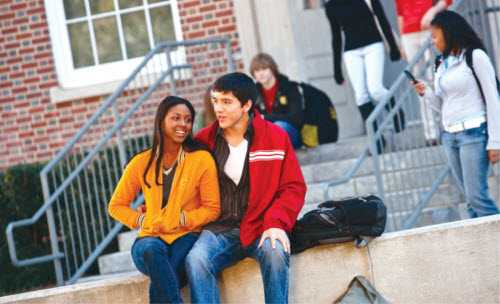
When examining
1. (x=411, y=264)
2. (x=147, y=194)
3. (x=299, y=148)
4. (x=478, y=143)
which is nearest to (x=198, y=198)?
(x=147, y=194)

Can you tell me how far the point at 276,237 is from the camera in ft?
20.4

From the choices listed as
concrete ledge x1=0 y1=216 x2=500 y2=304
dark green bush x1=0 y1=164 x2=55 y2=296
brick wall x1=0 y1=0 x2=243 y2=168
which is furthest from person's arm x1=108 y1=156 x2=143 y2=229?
brick wall x1=0 y1=0 x2=243 y2=168

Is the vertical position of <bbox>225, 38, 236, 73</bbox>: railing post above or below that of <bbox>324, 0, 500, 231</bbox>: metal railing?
above

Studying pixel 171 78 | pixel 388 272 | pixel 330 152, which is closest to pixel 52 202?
pixel 171 78

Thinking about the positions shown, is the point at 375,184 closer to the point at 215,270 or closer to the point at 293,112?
the point at 293,112

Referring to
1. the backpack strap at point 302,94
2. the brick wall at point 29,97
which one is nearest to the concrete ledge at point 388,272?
the backpack strap at point 302,94

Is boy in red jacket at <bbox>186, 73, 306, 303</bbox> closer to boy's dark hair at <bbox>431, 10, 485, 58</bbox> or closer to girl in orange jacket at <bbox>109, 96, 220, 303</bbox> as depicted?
girl in orange jacket at <bbox>109, 96, 220, 303</bbox>

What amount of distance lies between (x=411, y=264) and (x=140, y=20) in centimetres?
631

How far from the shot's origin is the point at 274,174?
645cm

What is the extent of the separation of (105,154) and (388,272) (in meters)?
4.07

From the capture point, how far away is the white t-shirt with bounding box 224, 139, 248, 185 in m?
6.55

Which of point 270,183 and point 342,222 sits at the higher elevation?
point 270,183

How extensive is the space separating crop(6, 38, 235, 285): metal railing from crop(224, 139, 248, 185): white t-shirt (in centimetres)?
346

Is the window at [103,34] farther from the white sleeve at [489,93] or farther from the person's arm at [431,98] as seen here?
the white sleeve at [489,93]
